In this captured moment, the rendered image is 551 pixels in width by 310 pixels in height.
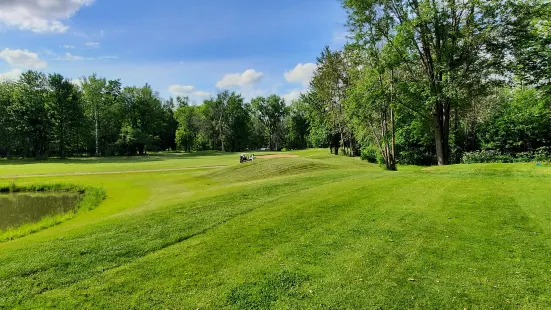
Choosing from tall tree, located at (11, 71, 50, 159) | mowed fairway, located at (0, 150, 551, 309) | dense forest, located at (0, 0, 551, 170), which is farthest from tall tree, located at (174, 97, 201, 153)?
mowed fairway, located at (0, 150, 551, 309)

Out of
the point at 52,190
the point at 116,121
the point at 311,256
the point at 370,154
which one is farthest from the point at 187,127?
the point at 311,256

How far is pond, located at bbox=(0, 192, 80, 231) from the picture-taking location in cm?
1538

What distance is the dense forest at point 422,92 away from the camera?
22.3 meters

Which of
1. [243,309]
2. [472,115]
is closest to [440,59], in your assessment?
[472,115]

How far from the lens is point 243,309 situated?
195 inches

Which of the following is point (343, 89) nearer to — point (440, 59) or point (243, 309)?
point (440, 59)

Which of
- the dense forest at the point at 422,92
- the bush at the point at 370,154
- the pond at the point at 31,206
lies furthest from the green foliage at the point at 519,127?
the pond at the point at 31,206

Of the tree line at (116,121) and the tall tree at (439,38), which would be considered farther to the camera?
the tree line at (116,121)

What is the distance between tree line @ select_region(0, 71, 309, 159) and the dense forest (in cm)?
32

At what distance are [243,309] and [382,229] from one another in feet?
15.7

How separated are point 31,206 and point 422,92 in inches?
1073

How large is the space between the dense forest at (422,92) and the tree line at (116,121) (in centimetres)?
32

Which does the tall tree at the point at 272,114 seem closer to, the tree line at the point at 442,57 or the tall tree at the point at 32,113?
the tall tree at the point at 32,113

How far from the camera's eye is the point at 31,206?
18.3 m
